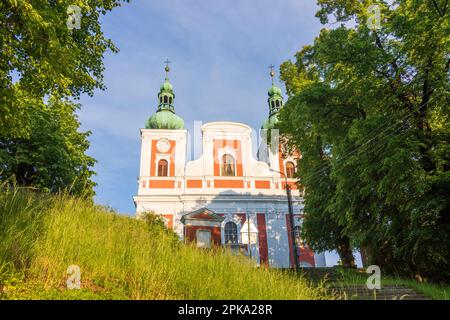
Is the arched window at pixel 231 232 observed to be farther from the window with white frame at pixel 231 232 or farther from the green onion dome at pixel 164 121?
the green onion dome at pixel 164 121

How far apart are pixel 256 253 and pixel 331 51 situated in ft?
59.7

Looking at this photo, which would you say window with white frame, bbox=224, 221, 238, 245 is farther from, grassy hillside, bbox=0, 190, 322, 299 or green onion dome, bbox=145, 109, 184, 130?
grassy hillside, bbox=0, 190, 322, 299

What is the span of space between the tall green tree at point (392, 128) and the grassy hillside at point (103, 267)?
4.73 meters

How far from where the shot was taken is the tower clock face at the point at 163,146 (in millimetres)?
28516

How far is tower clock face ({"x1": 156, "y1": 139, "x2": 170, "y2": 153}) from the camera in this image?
28.5 metres

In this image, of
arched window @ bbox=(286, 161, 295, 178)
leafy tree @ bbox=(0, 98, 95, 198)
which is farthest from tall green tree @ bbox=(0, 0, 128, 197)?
arched window @ bbox=(286, 161, 295, 178)

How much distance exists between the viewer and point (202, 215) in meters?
23.6

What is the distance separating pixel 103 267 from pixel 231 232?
71.6 ft

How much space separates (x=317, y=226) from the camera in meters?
13.7

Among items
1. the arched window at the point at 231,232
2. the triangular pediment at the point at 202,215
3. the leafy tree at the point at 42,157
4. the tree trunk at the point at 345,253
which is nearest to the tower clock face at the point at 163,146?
the triangular pediment at the point at 202,215

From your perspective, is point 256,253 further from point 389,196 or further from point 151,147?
point 389,196

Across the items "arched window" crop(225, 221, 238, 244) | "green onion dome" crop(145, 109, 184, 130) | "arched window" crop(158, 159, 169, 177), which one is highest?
"green onion dome" crop(145, 109, 184, 130)

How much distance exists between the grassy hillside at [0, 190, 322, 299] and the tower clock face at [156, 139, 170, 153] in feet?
74.5
